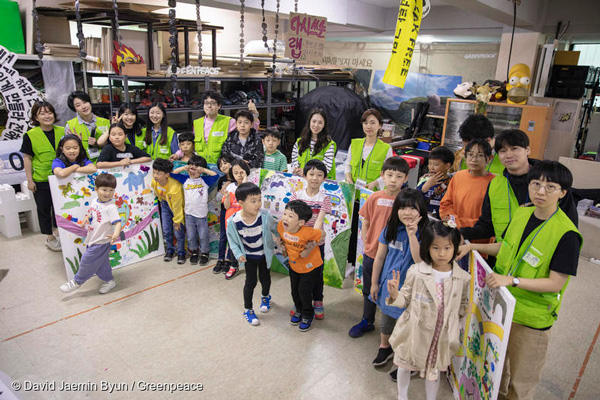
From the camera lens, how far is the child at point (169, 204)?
3.85m

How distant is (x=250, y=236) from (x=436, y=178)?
4.80ft

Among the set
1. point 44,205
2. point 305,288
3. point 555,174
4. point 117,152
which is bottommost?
point 305,288

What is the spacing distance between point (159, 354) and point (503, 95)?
5402mm

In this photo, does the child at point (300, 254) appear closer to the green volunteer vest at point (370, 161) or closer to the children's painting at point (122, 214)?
the green volunteer vest at point (370, 161)

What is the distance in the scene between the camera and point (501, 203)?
7.75ft

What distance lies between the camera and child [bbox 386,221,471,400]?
211 cm

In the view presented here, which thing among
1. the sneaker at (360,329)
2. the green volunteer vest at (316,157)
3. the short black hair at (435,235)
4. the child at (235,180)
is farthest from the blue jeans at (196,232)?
the short black hair at (435,235)

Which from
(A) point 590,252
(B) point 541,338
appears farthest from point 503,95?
(B) point 541,338

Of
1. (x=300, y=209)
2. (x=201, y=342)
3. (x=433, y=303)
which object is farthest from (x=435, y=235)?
(x=201, y=342)

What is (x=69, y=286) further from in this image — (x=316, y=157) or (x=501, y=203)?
(x=501, y=203)

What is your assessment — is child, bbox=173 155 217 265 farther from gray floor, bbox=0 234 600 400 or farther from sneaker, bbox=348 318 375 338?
sneaker, bbox=348 318 375 338

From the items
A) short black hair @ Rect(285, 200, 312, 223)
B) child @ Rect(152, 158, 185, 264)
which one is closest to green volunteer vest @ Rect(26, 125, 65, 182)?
child @ Rect(152, 158, 185, 264)

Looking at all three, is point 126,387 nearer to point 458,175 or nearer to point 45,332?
point 45,332

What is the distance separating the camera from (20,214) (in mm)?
4945
